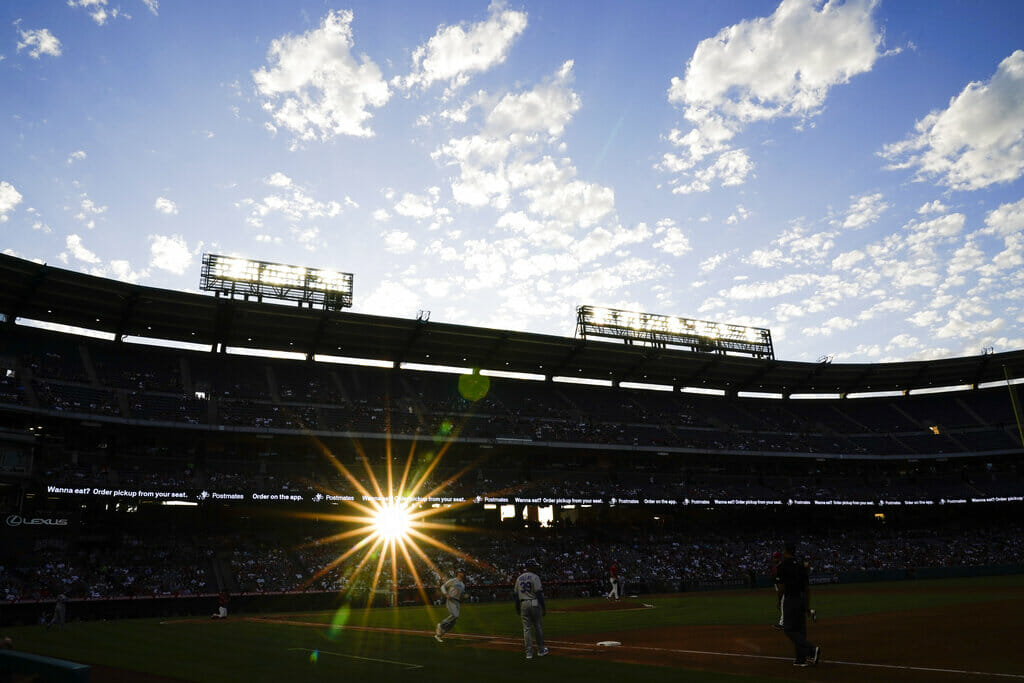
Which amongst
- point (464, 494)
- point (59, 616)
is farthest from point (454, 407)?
point (59, 616)

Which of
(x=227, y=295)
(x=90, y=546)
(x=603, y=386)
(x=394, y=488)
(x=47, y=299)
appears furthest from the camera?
(x=603, y=386)

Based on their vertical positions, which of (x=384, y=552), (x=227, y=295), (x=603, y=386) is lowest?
(x=384, y=552)

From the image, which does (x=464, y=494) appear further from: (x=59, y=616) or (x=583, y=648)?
(x=583, y=648)

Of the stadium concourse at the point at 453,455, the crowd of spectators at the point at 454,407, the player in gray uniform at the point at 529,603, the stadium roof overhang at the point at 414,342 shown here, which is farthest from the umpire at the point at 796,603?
the stadium roof overhang at the point at 414,342

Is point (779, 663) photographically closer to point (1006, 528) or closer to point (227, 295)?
point (227, 295)

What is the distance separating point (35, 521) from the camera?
3869 cm

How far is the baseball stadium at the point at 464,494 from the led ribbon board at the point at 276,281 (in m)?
0.23

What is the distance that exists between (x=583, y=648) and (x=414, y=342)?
1683 inches

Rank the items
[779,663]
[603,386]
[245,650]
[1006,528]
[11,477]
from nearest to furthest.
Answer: [779,663] < [245,650] < [11,477] < [1006,528] < [603,386]

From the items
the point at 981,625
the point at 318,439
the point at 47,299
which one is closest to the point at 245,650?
the point at 981,625

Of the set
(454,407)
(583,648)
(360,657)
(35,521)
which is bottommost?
(583,648)

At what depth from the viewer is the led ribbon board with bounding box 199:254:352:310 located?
51.6 metres

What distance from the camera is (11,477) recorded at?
3766cm

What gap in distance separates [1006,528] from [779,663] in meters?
64.6
